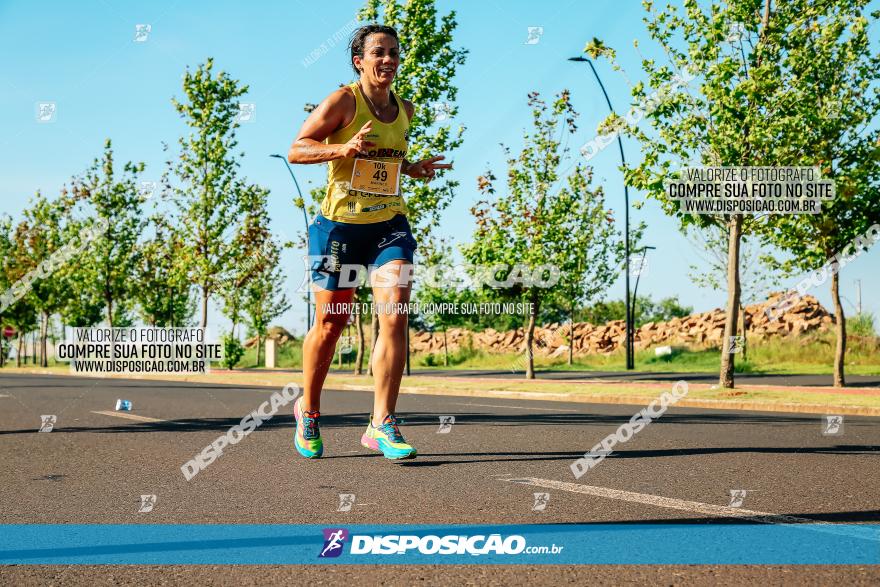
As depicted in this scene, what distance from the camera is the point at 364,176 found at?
17.9 feet

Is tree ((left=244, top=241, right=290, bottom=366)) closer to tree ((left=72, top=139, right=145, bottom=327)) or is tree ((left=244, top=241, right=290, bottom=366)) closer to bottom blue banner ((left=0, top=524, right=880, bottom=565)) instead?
tree ((left=72, top=139, right=145, bottom=327))

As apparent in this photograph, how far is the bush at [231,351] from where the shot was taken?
41.1 meters

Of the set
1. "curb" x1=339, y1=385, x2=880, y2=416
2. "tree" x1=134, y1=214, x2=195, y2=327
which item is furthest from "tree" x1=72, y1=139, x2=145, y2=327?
"curb" x1=339, y1=385, x2=880, y2=416

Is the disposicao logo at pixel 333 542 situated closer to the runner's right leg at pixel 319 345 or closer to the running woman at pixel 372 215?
the running woman at pixel 372 215

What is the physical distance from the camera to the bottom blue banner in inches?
125

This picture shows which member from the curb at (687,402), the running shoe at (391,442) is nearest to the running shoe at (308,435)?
the running shoe at (391,442)

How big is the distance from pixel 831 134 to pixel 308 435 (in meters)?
16.8

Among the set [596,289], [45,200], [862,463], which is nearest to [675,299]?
[596,289]

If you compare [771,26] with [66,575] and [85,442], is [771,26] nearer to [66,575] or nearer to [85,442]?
[85,442]

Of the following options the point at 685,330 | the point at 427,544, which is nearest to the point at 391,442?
the point at 427,544

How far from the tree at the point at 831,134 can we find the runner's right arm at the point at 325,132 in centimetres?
1239

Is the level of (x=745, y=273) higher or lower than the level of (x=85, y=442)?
higher

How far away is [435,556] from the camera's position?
3250 millimetres

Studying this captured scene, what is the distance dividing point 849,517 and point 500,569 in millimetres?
1836
